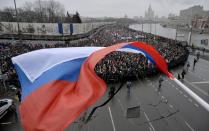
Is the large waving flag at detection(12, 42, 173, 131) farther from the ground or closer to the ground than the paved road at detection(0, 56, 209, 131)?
farther from the ground

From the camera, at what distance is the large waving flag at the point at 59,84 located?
3.13 meters

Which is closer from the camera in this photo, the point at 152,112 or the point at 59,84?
the point at 59,84

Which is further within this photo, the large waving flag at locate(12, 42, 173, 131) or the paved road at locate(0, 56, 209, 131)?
the paved road at locate(0, 56, 209, 131)

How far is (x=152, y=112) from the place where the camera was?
1155 cm

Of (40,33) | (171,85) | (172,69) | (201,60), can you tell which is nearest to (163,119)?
(171,85)

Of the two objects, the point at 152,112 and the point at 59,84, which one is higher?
the point at 59,84

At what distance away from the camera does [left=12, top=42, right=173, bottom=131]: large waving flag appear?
3127mm

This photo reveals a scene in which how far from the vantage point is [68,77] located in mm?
3760

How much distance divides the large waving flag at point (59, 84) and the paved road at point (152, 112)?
18.4ft

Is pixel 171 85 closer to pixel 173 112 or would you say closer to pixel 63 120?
pixel 173 112

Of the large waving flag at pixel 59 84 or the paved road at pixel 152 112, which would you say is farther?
the paved road at pixel 152 112

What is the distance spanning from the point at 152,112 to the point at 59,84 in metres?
9.16

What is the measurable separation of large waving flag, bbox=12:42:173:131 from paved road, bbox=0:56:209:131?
5616 millimetres

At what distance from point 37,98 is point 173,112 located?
9.99 metres
